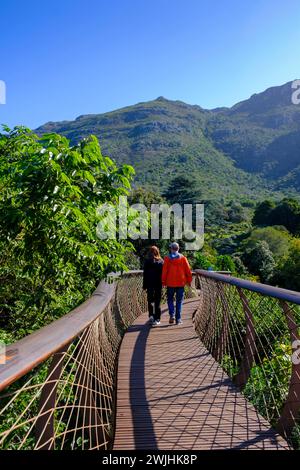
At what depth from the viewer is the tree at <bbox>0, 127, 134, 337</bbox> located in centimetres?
303

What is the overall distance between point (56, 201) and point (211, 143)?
142770 millimetres

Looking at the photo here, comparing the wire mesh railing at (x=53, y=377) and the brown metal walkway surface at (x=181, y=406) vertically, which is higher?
the wire mesh railing at (x=53, y=377)

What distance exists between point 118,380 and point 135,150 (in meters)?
129

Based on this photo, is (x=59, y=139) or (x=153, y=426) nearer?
(x=153, y=426)

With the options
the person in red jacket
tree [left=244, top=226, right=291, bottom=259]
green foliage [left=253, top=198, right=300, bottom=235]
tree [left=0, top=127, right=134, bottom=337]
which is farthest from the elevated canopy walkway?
green foliage [left=253, top=198, right=300, bottom=235]

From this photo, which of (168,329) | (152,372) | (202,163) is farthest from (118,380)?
(202,163)

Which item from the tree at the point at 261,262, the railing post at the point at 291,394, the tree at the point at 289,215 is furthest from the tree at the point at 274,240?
the railing post at the point at 291,394

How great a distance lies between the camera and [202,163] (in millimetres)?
122375

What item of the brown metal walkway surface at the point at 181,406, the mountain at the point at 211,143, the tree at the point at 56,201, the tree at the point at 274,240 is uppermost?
the mountain at the point at 211,143

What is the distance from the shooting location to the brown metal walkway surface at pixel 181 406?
2.69m

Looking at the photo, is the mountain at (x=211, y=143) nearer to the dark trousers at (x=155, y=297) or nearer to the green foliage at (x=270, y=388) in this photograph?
the dark trousers at (x=155, y=297)

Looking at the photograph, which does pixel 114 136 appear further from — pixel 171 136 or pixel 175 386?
pixel 175 386

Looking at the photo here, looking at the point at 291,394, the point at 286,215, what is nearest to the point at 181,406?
the point at 291,394
